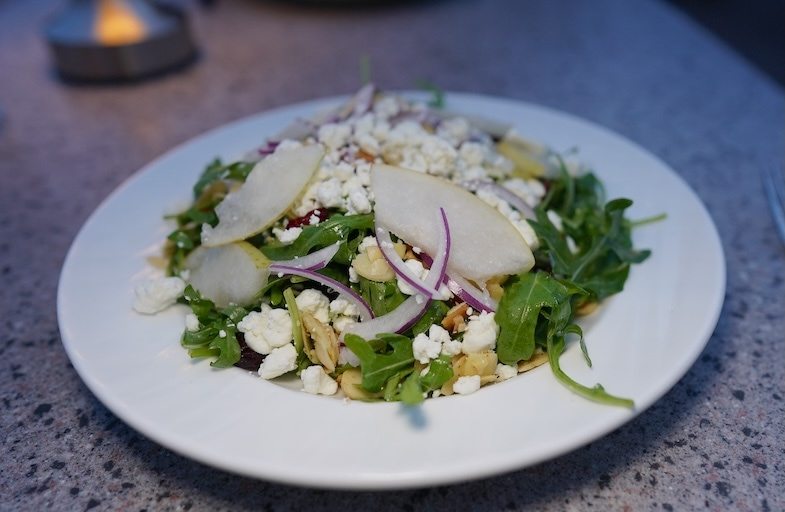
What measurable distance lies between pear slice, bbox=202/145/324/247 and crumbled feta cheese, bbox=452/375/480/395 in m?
0.43

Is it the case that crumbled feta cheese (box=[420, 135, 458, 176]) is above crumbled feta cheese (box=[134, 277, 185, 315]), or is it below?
above

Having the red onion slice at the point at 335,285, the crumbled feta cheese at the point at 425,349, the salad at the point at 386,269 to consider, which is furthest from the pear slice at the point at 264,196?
the crumbled feta cheese at the point at 425,349

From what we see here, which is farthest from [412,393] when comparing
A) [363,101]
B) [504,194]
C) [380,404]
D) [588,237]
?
[363,101]

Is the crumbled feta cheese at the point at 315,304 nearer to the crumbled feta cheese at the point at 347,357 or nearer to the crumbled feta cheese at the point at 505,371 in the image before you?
the crumbled feta cheese at the point at 347,357

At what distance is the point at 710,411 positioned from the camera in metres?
1.05

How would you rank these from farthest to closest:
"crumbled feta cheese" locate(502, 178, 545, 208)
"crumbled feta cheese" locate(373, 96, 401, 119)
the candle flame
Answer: the candle flame, "crumbled feta cheese" locate(373, 96, 401, 119), "crumbled feta cheese" locate(502, 178, 545, 208)

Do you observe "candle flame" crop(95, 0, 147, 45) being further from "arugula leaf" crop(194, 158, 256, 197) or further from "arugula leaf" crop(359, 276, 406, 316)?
"arugula leaf" crop(359, 276, 406, 316)

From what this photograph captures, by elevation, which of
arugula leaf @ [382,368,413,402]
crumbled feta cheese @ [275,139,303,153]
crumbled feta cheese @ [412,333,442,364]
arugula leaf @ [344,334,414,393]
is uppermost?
crumbled feta cheese @ [275,139,303,153]

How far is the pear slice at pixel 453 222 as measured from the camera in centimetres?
103

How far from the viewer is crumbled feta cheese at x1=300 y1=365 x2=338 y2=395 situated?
95 cm

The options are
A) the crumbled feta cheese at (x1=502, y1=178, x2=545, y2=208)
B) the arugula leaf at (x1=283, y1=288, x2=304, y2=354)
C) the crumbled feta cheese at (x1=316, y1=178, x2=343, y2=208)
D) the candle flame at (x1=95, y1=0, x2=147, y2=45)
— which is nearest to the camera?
the arugula leaf at (x1=283, y1=288, x2=304, y2=354)

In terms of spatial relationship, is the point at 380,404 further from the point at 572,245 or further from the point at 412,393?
the point at 572,245

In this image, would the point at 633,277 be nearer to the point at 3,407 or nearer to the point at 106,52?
the point at 3,407

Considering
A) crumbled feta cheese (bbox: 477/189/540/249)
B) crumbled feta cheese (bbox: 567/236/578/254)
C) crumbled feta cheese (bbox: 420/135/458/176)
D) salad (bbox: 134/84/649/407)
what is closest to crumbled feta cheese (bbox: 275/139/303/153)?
salad (bbox: 134/84/649/407)
